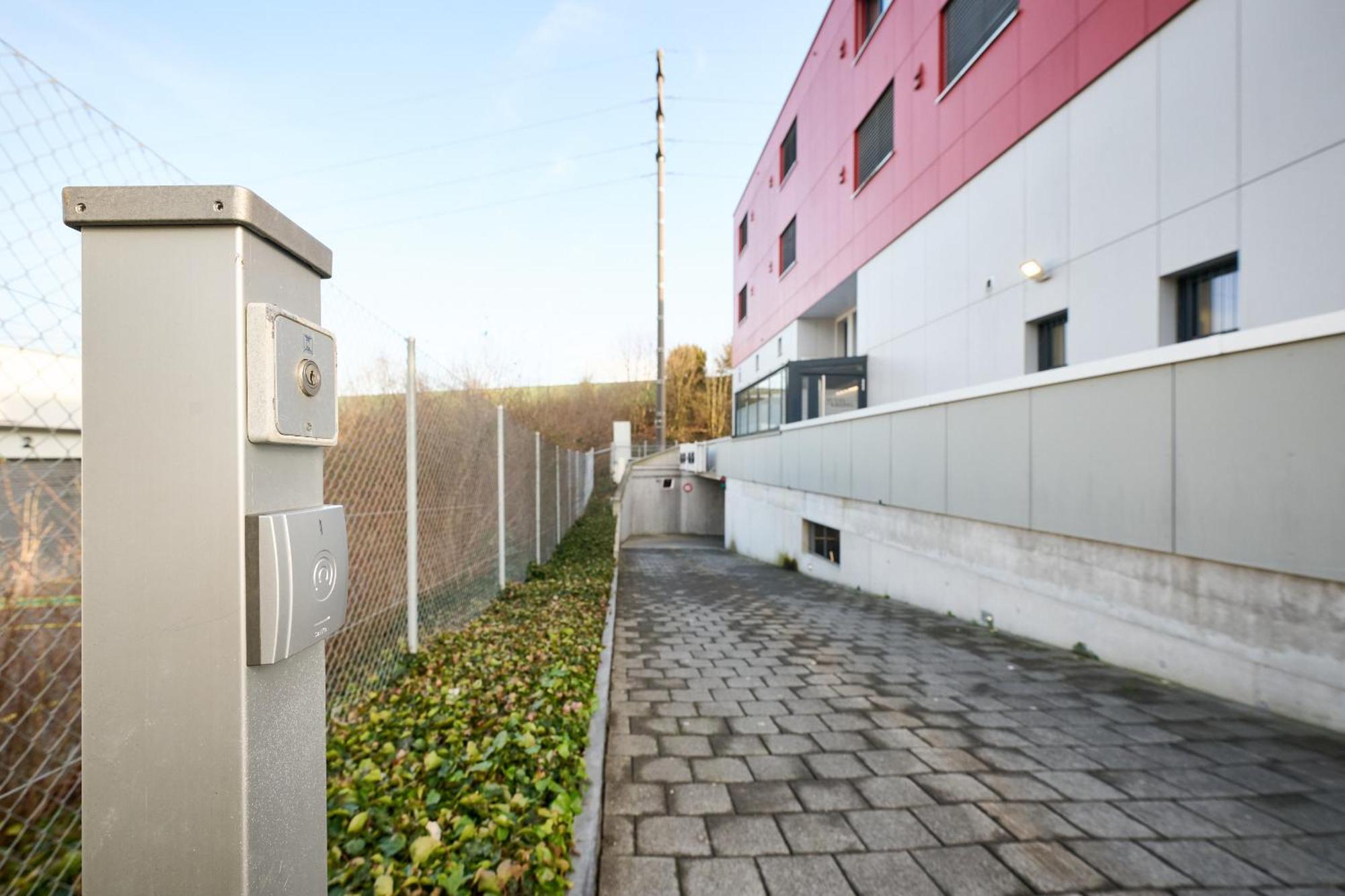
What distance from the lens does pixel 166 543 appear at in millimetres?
1078

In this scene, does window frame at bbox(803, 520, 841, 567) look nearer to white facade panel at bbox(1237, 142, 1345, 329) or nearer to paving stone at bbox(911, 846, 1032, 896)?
white facade panel at bbox(1237, 142, 1345, 329)

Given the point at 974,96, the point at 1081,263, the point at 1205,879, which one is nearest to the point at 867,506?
the point at 1081,263

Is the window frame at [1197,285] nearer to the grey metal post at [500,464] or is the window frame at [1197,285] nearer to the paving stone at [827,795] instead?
the paving stone at [827,795]

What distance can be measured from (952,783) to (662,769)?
137 cm

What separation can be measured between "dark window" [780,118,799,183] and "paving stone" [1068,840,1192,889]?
19135 millimetres

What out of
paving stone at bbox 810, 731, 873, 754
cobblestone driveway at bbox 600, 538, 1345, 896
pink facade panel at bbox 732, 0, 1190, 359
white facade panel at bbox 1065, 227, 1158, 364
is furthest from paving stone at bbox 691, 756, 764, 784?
pink facade panel at bbox 732, 0, 1190, 359

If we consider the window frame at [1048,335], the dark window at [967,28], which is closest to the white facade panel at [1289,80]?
the window frame at [1048,335]

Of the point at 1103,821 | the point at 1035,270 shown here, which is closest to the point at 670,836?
the point at 1103,821

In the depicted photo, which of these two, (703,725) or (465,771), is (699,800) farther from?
(465,771)

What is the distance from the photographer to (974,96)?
9562 millimetres

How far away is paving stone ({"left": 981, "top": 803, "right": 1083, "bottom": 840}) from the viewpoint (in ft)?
8.26

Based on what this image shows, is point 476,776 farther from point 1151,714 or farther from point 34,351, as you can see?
point 1151,714

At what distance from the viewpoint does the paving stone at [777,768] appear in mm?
3006

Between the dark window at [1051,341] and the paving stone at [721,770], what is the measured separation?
23.5ft
